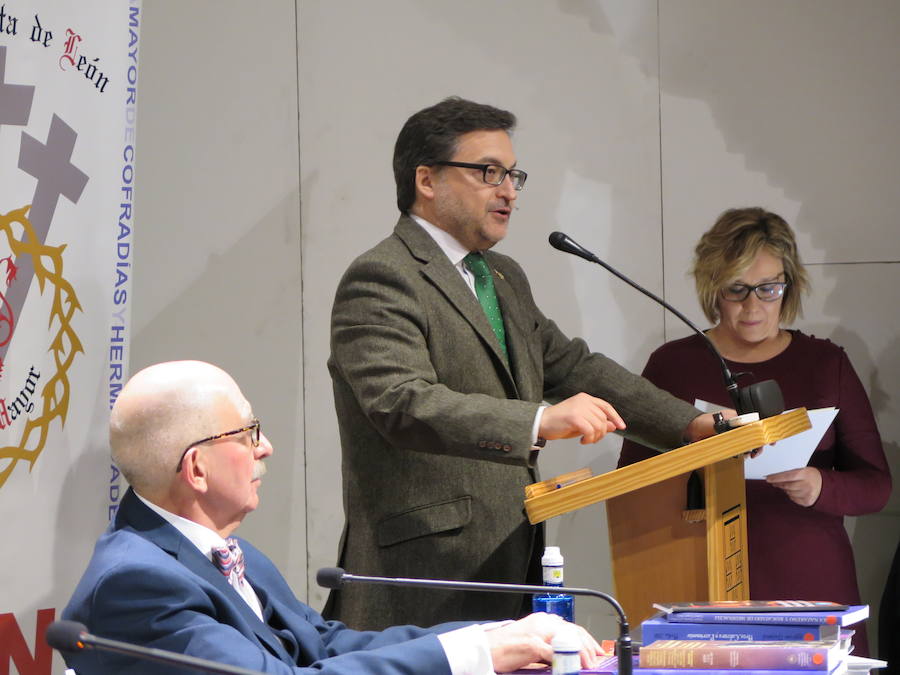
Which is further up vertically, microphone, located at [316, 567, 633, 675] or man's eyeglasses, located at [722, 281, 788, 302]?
man's eyeglasses, located at [722, 281, 788, 302]

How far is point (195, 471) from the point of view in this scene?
1923 mm

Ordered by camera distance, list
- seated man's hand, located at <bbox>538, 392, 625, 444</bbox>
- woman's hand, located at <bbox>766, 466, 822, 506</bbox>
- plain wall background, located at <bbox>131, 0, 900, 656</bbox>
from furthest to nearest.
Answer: plain wall background, located at <bbox>131, 0, 900, 656</bbox>
woman's hand, located at <bbox>766, 466, 822, 506</bbox>
seated man's hand, located at <bbox>538, 392, 625, 444</bbox>

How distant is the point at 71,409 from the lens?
267 cm

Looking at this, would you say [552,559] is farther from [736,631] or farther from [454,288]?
[454,288]

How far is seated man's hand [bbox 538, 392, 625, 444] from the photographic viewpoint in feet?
7.68

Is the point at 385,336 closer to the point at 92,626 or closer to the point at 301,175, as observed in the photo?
the point at 92,626

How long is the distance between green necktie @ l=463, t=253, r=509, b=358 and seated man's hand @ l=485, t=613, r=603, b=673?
990 millimetres

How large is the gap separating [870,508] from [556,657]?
1994mm

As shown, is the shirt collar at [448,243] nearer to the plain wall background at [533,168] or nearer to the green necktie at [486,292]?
the green necktie at [486,292]

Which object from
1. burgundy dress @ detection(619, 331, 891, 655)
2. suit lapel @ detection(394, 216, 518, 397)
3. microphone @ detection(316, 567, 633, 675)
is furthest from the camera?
burgundy dress @ detection(619, 331, 891, 655)

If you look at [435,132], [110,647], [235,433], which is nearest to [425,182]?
[435,132]

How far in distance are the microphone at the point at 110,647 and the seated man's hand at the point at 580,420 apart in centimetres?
106

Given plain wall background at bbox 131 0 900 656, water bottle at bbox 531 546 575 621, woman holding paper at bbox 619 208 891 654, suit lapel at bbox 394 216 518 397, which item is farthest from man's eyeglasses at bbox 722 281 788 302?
water bottle at bbox 531 546 575 621

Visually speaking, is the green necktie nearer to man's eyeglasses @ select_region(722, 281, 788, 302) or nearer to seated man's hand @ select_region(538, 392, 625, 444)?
seated man's hand @ select_region(538, 392, 625, 444)
